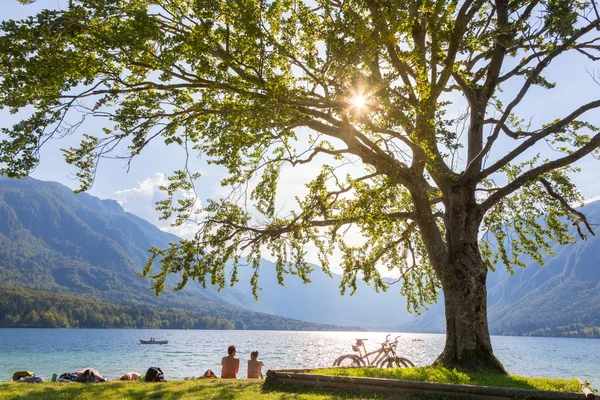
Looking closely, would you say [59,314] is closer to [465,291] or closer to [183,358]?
[183,358]

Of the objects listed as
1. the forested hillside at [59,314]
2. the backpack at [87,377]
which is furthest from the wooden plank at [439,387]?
the forested hillside at [59,314]

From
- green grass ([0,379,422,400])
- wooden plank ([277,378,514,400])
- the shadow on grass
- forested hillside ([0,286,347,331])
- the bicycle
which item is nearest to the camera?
wooden plank ([277,378,514,400])

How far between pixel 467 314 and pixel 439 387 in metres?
3.64

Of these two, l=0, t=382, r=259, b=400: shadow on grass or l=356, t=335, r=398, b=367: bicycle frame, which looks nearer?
l=0, t=382, r=259, b=400: shadow on grass

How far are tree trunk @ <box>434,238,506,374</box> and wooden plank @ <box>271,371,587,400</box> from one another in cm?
308

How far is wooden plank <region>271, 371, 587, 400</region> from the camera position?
7910mm

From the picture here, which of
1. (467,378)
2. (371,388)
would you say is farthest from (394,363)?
(371,388)

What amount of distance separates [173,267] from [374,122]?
7996 mm

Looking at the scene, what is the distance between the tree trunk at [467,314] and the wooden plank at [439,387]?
3.08 m

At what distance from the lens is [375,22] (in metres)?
8.73

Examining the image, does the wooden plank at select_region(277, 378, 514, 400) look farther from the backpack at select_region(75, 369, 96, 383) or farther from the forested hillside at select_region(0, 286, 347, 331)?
the forested hillside at select_region(0, 286, 347, 331)

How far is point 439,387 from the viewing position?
8.59 metres

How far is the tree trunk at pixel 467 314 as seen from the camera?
37.2ft

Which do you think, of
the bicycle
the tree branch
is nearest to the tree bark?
the tree branch
